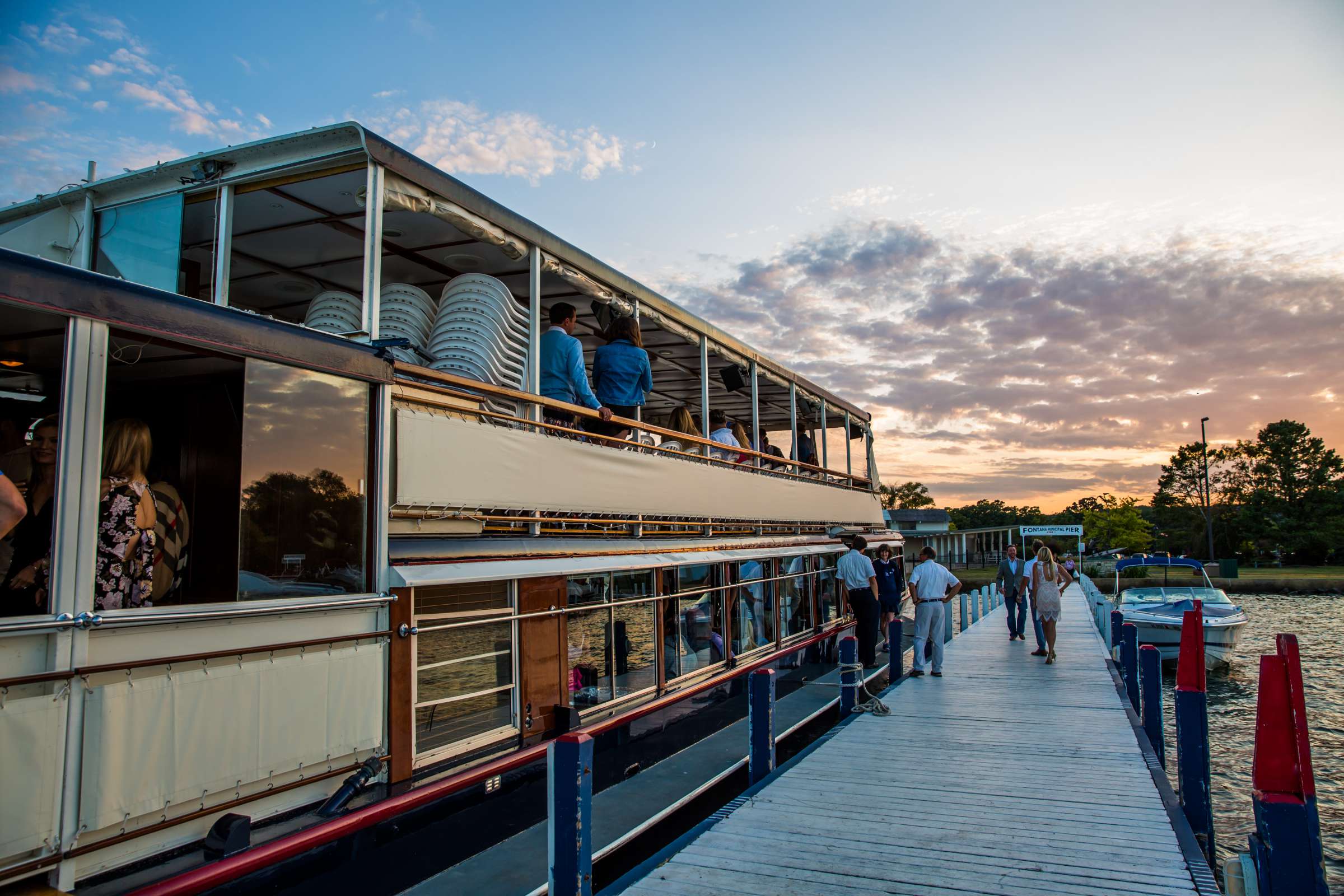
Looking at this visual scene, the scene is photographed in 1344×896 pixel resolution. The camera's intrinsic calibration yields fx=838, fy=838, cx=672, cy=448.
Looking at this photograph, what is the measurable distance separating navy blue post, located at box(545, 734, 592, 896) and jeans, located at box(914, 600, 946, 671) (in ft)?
28.9

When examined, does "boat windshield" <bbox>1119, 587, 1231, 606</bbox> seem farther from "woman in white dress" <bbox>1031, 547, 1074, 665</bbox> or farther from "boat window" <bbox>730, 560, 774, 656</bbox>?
"boat window" <bbox>730, 560, 774, 656</bbox>

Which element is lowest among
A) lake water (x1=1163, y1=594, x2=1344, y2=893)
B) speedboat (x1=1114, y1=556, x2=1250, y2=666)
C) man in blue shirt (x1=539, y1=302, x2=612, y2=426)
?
lake water (x1=1163, y1=594, x2=1344, y2=893)

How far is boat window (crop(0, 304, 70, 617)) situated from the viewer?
3.37 m

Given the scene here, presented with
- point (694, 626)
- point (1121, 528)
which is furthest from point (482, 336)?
point (1121, 528)

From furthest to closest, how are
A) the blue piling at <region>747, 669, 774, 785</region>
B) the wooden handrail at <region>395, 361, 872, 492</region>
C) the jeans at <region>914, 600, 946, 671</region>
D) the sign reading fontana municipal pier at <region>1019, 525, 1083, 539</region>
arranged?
the sign reading fontana municipal pier at <region>1019, 525, 1083, 539</region>, the jeans at <region>914, 600, 946, 671</region>, the blue piling at <region>747, 669, 774, 785</region>, the wooden handrail at <region>395, 361, 872, 492</region>

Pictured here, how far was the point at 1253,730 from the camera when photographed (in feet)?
57.7

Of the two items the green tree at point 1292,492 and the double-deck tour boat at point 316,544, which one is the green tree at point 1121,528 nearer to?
the green tree at point 1292,492

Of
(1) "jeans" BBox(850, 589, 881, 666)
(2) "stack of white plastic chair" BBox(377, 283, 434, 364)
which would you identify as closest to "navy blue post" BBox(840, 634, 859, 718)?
(1) "jeans" BBox(850, 589, 881, 666)

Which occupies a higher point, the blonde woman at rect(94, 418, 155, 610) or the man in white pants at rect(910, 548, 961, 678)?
the blonde woman at rect(94, 418, 155, 610)

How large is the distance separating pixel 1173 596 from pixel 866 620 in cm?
1494

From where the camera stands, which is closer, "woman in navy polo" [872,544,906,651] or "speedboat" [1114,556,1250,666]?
"woman in navy polo" [872,544,906,651]

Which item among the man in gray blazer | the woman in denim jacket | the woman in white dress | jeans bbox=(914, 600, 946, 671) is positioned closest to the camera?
the woman in denim jacket

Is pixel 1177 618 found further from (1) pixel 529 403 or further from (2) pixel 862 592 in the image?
(1) pixel 529 403

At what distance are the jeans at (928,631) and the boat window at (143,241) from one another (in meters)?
10.4
